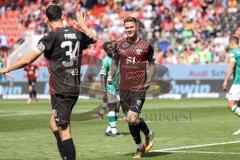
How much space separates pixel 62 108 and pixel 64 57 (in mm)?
840

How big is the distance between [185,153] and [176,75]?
2611cm

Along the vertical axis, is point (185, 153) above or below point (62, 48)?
below

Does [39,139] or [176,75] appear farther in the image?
[176,75]

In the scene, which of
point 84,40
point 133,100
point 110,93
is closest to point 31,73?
point 110,93

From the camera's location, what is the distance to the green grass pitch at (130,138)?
1469 centimetres

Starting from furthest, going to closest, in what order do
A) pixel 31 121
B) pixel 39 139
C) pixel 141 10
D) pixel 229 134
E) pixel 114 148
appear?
pixel 141 10, pixel 31 121, pixel 229 134, pixel 39 139, pixel 114 148

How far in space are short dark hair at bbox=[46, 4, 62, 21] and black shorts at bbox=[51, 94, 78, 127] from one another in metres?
1.29

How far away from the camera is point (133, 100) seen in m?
14.6

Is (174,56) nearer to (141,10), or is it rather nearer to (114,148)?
(141,10)

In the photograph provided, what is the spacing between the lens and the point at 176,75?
4078 cm

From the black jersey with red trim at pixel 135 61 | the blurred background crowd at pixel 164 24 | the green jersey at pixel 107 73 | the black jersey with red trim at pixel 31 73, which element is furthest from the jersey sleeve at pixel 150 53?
the black jersey with red trim at pixel 31 73

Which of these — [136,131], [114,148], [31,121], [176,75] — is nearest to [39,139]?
[114,148]

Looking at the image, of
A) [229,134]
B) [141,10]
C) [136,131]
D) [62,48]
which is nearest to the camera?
[62,48]

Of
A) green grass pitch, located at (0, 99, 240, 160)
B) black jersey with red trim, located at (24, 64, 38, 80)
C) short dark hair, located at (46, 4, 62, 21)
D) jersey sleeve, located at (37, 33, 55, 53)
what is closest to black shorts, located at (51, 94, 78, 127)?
jersey sleeve, located at (37, 33, 55, 53)
